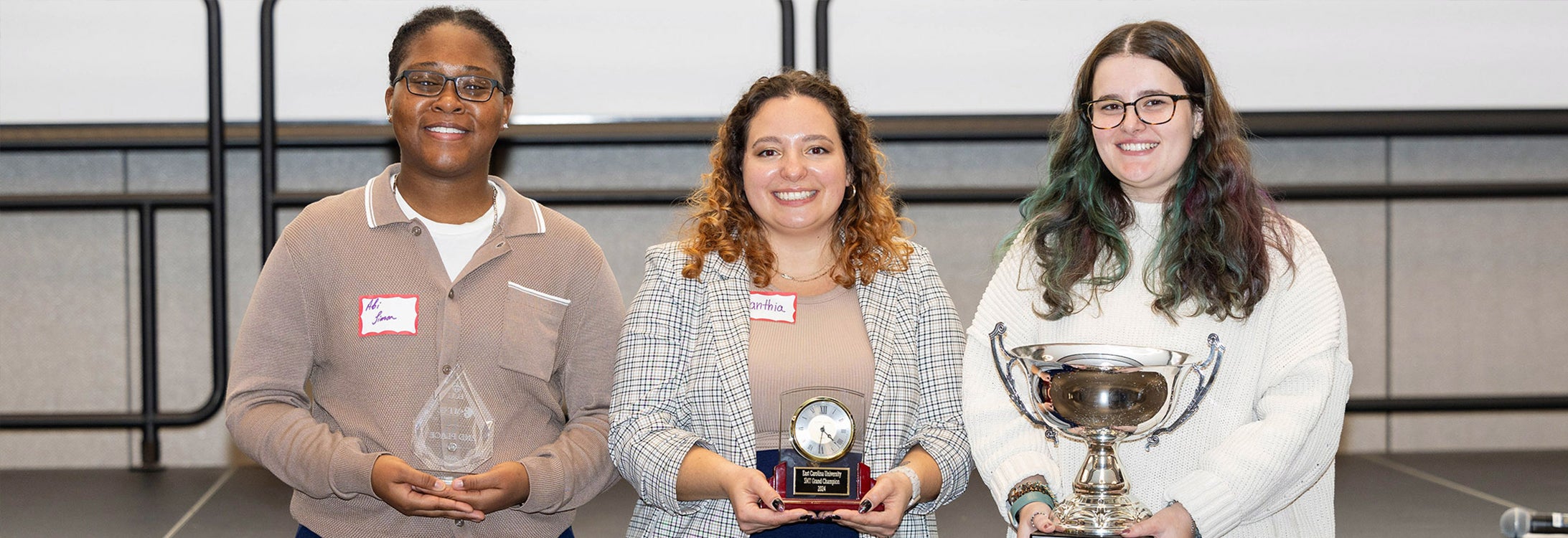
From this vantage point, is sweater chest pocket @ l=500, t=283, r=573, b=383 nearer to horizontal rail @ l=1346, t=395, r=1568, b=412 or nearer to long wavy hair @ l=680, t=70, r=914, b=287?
long wavy hair @ l=680, t=70, r=914, b=287

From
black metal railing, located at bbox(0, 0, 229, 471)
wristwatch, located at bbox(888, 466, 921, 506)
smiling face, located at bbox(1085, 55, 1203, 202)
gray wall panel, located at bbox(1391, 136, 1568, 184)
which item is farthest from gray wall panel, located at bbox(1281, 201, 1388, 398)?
black metal railing, located at bbox(0, 0, 229, 471)

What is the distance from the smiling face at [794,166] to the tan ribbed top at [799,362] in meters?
0.16

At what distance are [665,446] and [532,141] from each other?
2346 millimetres

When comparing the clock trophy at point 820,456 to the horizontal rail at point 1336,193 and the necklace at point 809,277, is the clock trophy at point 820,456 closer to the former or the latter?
the necklace at point 809,277

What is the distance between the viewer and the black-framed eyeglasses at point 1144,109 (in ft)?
5.33

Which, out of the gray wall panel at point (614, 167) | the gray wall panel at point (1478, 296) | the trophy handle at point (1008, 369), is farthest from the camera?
the gray wall panel at point (1478, 296)

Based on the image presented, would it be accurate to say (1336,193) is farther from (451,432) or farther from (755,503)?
(451,432)

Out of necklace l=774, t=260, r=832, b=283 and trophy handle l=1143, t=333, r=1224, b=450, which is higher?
necklace l=774, t=260, r=832, b=283

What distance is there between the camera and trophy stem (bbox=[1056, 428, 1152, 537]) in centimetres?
148

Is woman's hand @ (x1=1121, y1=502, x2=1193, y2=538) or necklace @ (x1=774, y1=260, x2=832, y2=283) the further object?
necklace @ (x1=774, y1=260, x2=832, y2=283)

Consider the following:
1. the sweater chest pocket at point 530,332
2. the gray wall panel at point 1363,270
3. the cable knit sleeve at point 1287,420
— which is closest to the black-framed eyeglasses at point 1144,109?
the cable knit sleeve at point 1287,420

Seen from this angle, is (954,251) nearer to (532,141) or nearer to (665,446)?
(532,141)

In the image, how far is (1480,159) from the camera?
14.5ft

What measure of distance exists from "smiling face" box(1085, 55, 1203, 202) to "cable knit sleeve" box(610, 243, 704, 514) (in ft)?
2.18
